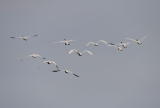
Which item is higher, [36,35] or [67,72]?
[36,35]

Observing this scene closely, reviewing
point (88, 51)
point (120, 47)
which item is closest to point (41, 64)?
point (88, 51)

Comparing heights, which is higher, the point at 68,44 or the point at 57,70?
the point at 68,44

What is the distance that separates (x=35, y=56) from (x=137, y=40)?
1113 inches

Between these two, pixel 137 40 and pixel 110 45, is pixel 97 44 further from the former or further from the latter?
pixel 137 40

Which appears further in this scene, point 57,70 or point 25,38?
point 25,38

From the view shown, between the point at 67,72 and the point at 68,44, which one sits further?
the point at 68,44

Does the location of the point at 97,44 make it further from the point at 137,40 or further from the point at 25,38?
the point at 25,38

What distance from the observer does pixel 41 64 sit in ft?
344

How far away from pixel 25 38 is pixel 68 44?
1279cm

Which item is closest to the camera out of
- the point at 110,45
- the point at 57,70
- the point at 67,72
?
the point at 57,70

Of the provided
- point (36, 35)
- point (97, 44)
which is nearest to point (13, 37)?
point (36, 35)

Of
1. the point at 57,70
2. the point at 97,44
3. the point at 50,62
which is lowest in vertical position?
the point at 57,70

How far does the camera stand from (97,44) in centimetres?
11206

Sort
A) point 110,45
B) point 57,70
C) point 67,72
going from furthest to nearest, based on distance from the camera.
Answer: point 110,45, point 67,72, point 57,70
